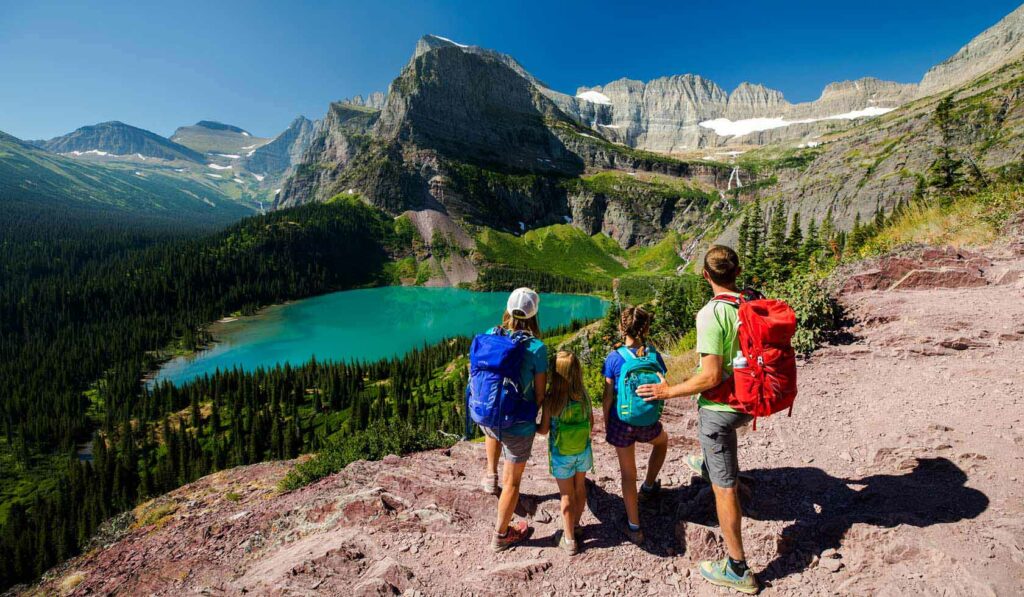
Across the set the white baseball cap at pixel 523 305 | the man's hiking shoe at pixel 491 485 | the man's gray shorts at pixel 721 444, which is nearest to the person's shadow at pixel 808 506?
the man's gray shorts at pixel 721 444

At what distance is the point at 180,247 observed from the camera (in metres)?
139

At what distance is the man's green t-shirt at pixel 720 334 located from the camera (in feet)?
13.0

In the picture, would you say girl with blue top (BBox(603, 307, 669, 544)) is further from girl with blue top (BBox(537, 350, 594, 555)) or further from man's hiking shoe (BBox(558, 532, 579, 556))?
man's hiking shoe (BBox(558, 532, 579, 556))

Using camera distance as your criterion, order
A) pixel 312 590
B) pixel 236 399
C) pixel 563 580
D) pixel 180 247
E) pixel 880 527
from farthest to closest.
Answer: pixel 180 247 < pixel 236 399 < pixel 312 590 < pixel 563 580 < pixel 880 527

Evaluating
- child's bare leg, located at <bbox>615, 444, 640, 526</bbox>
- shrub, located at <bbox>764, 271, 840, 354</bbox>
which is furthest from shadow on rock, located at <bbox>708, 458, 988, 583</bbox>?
shrub, located at <bbox>764, 271, 840, 354</bbox>

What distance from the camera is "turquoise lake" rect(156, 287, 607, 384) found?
81.3 m

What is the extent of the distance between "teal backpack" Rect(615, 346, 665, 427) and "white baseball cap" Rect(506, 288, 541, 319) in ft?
4.08

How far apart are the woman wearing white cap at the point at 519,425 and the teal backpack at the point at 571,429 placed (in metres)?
0.32

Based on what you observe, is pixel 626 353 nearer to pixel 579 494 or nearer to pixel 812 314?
pixel 579 494

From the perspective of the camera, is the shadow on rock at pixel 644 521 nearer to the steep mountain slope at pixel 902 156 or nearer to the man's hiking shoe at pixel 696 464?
the man's hiking shoe at pixel 696 464

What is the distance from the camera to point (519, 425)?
473 cm

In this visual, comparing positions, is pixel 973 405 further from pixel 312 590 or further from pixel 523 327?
pixel 312 590

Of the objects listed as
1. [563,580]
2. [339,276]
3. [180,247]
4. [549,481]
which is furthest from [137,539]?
[180,247]

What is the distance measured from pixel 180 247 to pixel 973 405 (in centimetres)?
17998
